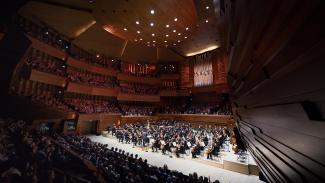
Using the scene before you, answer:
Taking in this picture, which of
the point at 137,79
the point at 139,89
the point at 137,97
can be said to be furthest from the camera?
the point at 139,89

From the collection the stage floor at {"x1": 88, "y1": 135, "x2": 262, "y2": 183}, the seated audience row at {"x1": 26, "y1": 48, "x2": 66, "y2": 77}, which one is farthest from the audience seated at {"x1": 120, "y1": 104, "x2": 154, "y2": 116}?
the stage floor at {"x1": 88, "y1": 135, "x2": 262, "y2": 183}

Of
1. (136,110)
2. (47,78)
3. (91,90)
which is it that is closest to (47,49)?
(47,78)

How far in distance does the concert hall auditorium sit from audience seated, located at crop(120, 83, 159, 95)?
202 millimetres

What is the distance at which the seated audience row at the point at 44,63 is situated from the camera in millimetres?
14703

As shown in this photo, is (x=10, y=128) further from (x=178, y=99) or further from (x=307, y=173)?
(x=178, y=99)

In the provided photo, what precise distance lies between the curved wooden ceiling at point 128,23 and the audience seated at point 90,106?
5.93 metres

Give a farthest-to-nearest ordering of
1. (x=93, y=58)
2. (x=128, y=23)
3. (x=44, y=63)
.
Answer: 1. (x=93, y=58)
2. (x=128, y=23)
3. (x=44, y=63)

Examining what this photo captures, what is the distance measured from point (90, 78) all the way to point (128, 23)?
8542mm

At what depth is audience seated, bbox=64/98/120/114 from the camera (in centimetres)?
1831

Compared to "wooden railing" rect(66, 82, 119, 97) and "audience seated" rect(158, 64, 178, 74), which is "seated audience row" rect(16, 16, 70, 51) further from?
"audience seated" rect(158, 64, 178, 74)

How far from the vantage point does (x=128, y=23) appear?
17.0m

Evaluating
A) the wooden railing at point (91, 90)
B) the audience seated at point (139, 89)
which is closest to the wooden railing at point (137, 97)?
the audience seated at point (139, 89)

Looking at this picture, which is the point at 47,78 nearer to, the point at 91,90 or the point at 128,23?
the point at 91,90

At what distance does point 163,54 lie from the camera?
83.7ft
